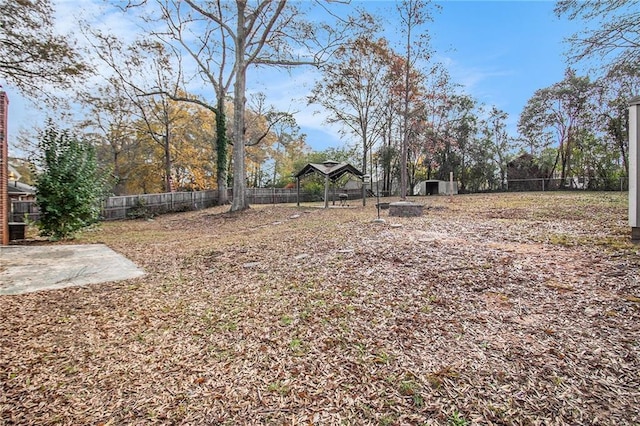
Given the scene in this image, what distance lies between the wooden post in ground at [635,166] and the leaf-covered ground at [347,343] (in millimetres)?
300

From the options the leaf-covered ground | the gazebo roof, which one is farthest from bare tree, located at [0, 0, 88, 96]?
the leaf-covered ground

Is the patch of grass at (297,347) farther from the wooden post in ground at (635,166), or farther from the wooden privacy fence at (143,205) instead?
the wooden privacy fence at (143,205)

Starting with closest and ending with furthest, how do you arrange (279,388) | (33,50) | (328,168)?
1. (279,388)
2. (33,50)
3. (328,168)

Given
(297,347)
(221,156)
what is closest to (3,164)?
(297,347)

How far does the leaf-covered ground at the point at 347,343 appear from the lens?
172 cm

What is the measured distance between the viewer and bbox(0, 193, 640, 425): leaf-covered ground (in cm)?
172

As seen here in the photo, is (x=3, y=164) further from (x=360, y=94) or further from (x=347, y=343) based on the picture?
(x=360, y=94)

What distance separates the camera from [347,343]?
2.30 meters

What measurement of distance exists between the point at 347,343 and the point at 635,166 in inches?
175

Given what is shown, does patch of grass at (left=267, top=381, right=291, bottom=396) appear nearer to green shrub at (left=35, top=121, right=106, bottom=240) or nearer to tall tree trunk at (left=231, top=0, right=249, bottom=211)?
green shrub at (left=35, top=121, right=106, bottom=240)

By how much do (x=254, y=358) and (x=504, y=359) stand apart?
1637mm

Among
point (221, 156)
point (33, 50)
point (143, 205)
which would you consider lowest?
point (143, 205)

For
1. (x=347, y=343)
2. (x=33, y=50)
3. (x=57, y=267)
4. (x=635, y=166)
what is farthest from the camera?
(x=33, y=50)

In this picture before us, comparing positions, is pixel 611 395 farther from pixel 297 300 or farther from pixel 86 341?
pixel 86 341
